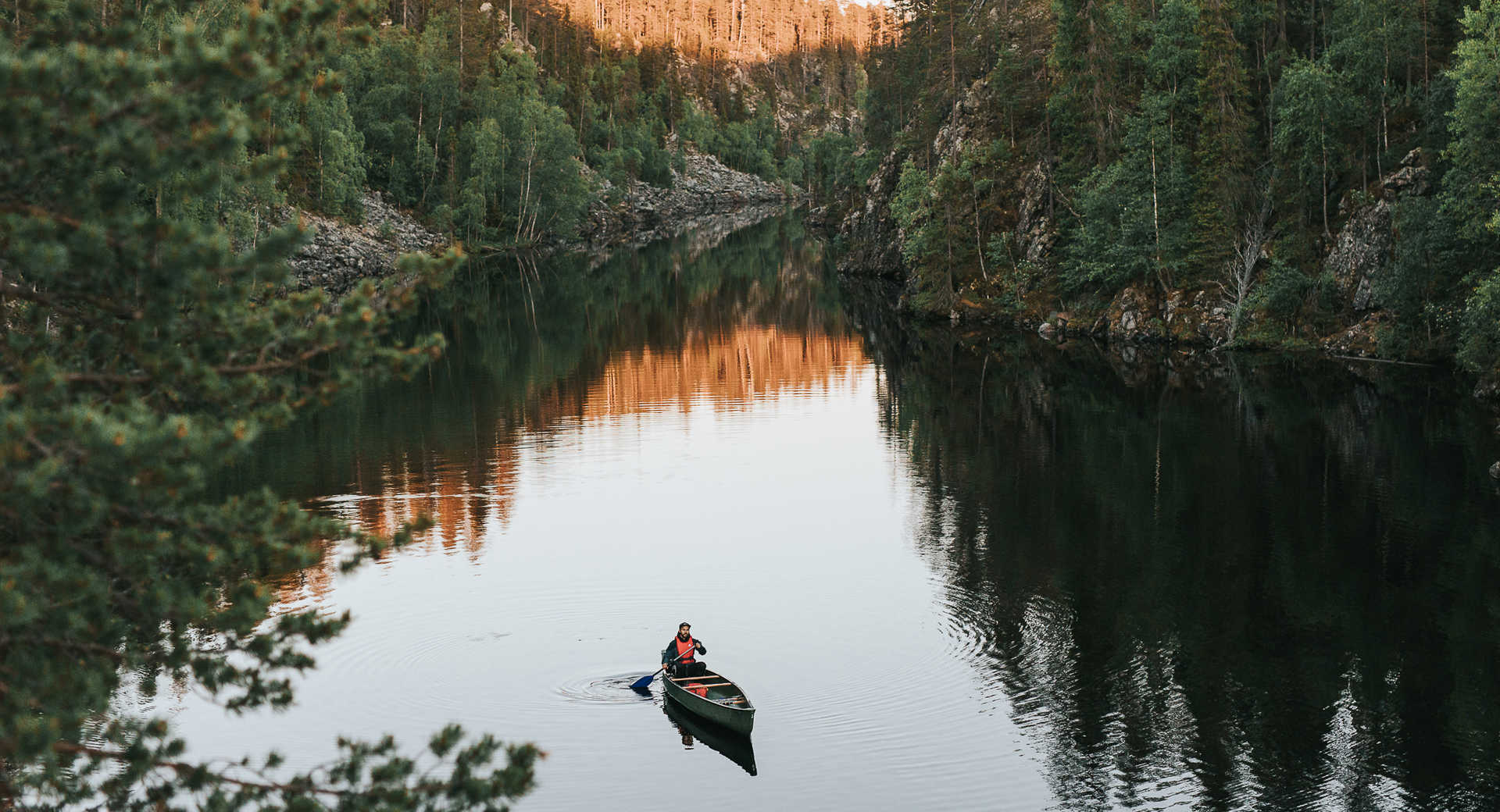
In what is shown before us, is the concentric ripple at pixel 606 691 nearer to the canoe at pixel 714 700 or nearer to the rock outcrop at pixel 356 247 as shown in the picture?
the canoe at pixel 714 700

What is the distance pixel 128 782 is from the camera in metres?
15.6

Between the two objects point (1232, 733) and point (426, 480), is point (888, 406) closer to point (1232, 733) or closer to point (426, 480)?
point (426, 480)

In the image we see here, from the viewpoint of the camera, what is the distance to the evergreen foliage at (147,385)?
12.9 metres

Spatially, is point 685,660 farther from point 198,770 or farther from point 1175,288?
point 1175,288

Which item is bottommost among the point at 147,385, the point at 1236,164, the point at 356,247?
the point at 147,385

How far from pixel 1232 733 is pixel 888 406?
4464cm

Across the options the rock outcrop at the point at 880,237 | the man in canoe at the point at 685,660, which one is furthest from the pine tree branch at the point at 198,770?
the rock outcrop at the point at 880,237

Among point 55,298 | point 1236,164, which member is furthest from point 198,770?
point 1236,164

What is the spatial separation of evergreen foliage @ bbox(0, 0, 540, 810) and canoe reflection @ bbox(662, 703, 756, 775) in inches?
554

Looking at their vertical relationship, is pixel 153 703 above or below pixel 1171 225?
below

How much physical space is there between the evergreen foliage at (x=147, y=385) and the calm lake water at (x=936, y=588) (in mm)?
13227

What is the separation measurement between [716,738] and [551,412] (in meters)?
41.3

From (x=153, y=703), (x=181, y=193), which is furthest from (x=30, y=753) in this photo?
(x=153, y=703)

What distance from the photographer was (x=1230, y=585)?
40.4 m
